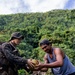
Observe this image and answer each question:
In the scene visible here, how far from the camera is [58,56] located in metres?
4.18

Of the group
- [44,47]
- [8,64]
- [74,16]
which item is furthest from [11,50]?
[74,16]

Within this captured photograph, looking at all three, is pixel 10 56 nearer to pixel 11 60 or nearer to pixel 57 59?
pixel 11 60

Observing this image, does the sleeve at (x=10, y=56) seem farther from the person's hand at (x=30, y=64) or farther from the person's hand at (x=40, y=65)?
the person's hand at (x=40, y=65)

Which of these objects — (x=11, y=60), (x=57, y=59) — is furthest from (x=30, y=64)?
(x=57, y=59)

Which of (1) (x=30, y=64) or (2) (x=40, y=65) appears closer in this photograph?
(2) (x=40, y=65)

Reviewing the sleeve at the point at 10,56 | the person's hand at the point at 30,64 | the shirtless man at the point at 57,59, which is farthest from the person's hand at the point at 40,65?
the sleeve at the point at 10,56

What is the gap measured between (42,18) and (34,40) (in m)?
55.8

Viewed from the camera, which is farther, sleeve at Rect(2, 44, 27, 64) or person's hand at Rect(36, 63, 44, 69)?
sleeve at Rect(2, 44, 27, 64)

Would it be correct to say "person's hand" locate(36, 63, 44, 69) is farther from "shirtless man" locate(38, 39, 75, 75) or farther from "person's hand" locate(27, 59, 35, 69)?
"person's hand" locate(27, 59, 35, 69)

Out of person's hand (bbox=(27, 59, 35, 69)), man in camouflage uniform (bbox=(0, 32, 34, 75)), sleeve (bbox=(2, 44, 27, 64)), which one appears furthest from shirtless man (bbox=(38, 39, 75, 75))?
sleeve (bbox=(2, 44, 27, 64))

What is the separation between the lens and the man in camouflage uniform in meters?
4.55

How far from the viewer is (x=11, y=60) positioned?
4.55 meters

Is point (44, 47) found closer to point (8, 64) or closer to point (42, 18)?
point (8, 64)

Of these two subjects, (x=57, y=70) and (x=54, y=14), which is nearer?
(x=57, y=70)
